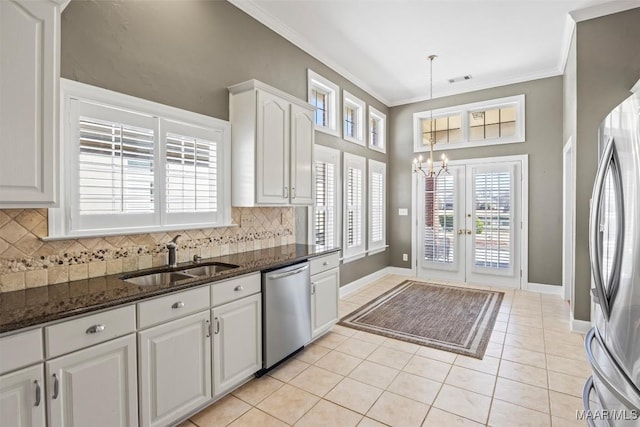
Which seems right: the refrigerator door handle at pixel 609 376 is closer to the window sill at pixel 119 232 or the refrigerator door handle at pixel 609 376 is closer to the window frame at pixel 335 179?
the window sill at pixel 119 232

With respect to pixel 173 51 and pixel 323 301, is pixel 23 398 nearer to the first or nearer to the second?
pixel 323 301

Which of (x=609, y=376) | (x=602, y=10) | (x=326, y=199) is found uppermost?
(x=602, y=10)

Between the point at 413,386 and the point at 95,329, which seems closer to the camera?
the point at 95,329

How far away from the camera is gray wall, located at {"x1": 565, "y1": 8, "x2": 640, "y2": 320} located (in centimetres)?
326

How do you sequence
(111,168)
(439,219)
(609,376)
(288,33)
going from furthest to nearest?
(439,219), (288,33), (111,168), (609,376)

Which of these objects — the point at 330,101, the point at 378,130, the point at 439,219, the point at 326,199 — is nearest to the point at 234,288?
the point at 326,199

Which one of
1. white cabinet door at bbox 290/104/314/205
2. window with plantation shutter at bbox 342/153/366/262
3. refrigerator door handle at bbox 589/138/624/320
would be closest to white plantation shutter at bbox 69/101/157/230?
white cabinet door at bbox 290/104/314/205

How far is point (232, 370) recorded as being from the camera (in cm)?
231

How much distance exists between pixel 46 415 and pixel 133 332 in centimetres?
45

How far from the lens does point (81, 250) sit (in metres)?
2.07

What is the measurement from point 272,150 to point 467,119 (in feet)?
13.4

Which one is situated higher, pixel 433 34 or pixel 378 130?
pixel 433 34

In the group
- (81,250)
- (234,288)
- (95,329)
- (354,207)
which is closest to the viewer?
(95,329)

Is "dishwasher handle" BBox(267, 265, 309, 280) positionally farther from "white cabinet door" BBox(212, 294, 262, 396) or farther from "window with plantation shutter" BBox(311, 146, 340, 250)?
"window with plantation shutter" BBox(311, 146, 340, 250)
